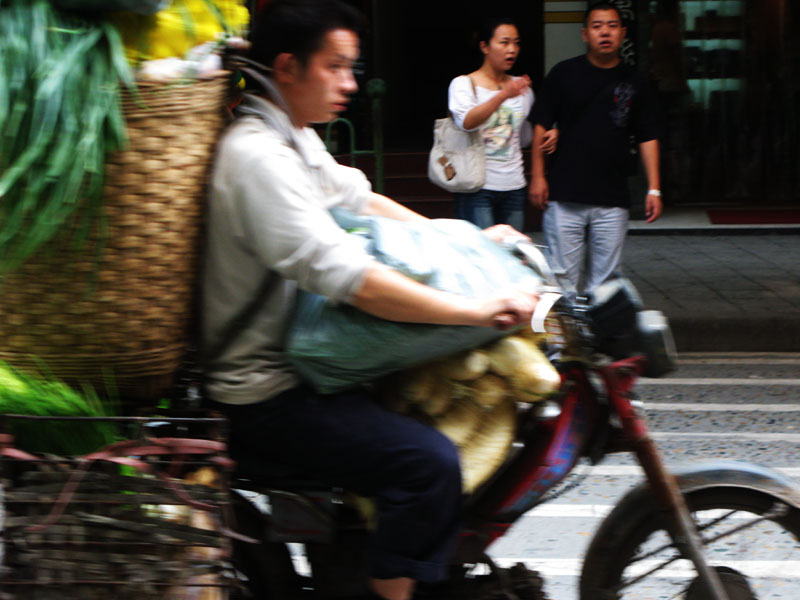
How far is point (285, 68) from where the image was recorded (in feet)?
8.03

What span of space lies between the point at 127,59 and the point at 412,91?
18074mm

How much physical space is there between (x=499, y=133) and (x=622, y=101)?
0.80m

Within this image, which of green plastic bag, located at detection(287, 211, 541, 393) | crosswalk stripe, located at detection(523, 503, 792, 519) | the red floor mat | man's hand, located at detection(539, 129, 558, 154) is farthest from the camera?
the red floor mat

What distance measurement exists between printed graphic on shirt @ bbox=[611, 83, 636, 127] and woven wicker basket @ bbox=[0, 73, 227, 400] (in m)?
4.37

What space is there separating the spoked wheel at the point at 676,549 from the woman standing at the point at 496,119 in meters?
4.26

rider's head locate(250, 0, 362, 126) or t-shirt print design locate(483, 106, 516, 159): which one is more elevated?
rider's head locate(250, 0, 362, 126)

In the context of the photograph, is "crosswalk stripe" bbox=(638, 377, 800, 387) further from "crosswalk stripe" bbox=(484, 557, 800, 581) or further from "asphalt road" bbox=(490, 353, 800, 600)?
"crosswalk stripe" bbox=(484, 557, 800, 581)

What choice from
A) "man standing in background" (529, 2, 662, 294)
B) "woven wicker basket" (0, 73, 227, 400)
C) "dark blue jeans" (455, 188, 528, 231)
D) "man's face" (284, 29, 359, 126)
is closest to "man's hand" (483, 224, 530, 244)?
"man's face" (284, 29, 359, 126)

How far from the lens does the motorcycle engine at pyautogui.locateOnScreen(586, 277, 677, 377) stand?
7.94 ft

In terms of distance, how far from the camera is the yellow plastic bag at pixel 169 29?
2.15 metres

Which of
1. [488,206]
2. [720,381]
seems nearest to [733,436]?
[720,381]

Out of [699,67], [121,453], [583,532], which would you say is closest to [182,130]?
[121,453]

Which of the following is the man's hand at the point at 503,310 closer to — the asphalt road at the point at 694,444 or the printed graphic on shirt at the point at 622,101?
the asphalt road at the point at 694,444

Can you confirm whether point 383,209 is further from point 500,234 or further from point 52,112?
point 52,112
